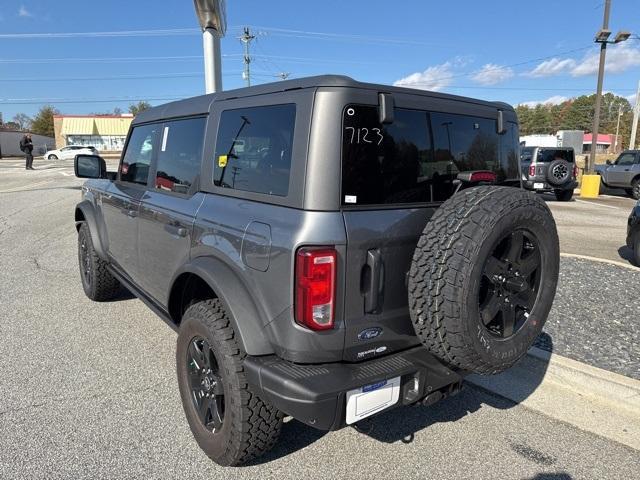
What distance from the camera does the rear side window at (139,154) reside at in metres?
3.58

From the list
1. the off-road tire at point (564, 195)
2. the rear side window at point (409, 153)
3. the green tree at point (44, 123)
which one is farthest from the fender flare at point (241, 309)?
the green tree at point (44, 123)

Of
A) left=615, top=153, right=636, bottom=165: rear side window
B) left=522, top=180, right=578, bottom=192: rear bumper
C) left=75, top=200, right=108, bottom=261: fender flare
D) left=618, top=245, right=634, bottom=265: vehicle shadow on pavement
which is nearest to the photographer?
left=75, top=200, right=108, bottom=261: fender flare

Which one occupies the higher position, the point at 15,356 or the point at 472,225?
the point at 472,225

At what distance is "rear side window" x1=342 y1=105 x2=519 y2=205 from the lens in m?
2.11

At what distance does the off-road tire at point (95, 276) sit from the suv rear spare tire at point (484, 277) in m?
3.55

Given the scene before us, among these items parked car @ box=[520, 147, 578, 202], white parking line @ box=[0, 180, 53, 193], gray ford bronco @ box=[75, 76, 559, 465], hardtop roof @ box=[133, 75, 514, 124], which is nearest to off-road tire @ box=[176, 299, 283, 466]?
gray ford bronco @ box=[75, 76, 559, 465]

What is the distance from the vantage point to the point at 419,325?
211 cm

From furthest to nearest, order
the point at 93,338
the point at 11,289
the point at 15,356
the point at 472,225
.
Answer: the point at 11,289 → the point at 93,338 → the point at 15,356 → the point at 472,225

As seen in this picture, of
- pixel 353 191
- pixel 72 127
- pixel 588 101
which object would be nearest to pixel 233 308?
pixel 353 191

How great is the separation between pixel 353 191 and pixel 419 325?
672 millimetres

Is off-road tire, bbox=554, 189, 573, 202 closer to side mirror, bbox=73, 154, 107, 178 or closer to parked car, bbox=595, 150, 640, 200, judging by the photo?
parked car, bbox=595, 150, 640, 200

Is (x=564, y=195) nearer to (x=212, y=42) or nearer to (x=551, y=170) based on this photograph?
(x=551, y=170)

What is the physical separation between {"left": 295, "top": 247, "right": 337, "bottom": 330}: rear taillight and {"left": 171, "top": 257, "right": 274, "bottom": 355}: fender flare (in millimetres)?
239

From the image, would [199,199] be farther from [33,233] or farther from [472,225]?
[33,233]
